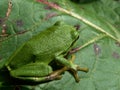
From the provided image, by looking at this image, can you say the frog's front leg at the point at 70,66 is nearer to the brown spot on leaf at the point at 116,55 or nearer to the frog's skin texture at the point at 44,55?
the frog's skin texture at the point at 44,55

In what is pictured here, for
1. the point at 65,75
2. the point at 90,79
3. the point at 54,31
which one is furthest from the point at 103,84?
the point at 54,31

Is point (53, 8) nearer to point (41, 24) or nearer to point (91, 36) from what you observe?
point (41, 24)

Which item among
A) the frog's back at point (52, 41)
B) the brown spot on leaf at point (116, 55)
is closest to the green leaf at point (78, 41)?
the brown spot on leaf at point (116, 55)

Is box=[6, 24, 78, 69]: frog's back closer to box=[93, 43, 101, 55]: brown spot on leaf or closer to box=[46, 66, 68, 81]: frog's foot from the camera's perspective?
box=[46, 66, 68, 81]: frog's foot

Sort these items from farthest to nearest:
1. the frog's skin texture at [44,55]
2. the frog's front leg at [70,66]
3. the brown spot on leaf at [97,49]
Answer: the brown spot on leaf at [97,49] → the frog's front leg at [70,66] → the frog's skin texture at [44,55]

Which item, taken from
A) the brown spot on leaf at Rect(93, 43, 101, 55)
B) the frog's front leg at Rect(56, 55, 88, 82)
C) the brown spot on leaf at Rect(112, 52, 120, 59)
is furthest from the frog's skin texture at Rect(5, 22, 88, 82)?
the brown spot on leaf at Rect(112, 52, 120, 59)

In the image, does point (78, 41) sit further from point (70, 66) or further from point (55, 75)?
point (55, 75)
